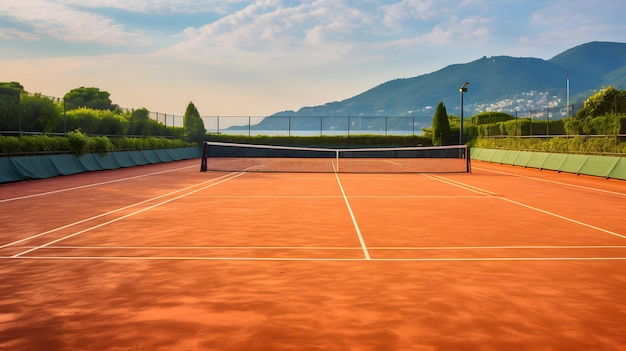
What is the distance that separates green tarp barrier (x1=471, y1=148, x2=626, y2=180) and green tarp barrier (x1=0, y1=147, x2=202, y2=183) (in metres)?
23.1

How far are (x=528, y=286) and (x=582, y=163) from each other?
23.2 meters

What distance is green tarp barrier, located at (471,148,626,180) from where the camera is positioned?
25094mm

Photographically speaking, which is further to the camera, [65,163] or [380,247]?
[65,163]

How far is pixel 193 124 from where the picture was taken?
54938mm

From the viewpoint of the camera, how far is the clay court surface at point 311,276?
5.33 m

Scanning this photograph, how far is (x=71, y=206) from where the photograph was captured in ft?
49.4

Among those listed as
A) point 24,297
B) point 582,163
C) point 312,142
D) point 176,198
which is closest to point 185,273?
point 24,297

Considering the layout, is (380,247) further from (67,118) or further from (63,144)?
(67,118)

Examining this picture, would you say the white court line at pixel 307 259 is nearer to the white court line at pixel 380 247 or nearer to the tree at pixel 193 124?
the white court line at pixel 380 247

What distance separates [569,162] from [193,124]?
116 feet

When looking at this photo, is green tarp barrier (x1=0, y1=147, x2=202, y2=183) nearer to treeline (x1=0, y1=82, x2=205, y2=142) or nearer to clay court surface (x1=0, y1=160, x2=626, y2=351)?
treeline (x1=0, y1=82, x2=205, y2=142)

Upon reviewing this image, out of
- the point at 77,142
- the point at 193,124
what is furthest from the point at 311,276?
the point at 193,124

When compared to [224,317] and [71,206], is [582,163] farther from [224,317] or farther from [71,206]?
[224,317]

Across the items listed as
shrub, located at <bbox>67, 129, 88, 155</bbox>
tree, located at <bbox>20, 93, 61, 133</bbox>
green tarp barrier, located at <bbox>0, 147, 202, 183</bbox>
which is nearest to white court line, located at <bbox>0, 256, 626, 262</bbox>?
green tarp barrier, located at <bbox>0, 147, 202, 183</bbox>
